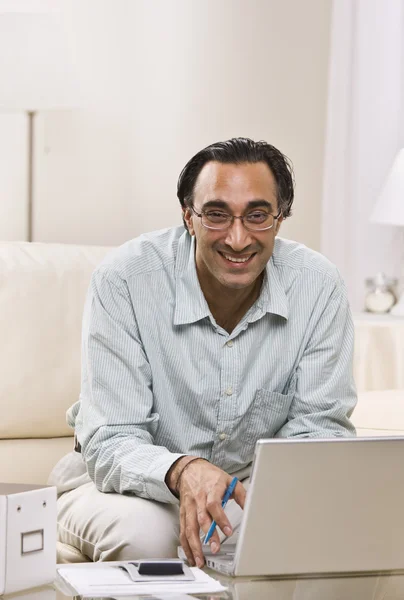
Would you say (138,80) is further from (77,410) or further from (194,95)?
(77,410)

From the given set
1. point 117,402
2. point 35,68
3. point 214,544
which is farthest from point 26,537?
point 35,68

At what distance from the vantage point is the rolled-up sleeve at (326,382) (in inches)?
61.0

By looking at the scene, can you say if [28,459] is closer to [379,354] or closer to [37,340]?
[37,340]

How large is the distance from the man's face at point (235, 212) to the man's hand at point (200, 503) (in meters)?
0.36

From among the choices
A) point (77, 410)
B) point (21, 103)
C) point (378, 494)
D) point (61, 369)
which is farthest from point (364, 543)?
point (21, 103)

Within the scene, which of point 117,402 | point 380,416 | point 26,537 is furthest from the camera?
point 380,416

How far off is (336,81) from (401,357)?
111 cm

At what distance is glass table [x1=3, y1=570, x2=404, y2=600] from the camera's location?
0.98m

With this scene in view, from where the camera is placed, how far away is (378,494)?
3.46 ft

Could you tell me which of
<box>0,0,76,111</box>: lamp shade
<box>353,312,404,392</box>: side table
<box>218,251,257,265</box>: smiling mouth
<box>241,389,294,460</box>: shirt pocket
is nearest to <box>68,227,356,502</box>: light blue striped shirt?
<box>241,389,294,460</box>: shirt pocket

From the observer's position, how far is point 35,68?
96.3 inches

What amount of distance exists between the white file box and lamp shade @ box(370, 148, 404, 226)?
7.19 feet

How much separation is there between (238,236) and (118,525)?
471 mm

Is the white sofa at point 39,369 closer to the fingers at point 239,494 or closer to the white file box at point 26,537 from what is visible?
the fingers at point 239,494
